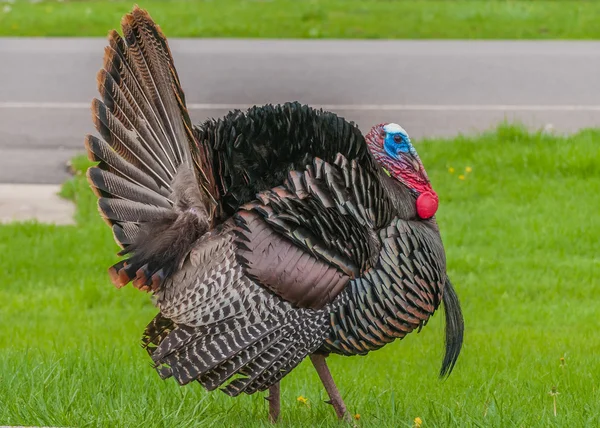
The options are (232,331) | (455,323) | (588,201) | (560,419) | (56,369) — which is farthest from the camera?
(588,201)

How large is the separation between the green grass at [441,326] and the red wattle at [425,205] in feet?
2.44

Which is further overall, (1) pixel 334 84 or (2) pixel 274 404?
(1) pixel 334 84

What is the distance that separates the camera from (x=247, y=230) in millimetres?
3844

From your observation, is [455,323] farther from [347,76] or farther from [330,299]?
[347,76]

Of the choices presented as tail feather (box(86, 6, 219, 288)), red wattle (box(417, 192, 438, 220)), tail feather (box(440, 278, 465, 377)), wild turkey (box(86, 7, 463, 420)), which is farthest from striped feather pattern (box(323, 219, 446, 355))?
tail feather (box(86, 6, 219, 288))

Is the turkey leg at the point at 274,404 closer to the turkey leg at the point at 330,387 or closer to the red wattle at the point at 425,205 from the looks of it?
the turkey leg at the point at 330,387

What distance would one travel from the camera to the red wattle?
412cm

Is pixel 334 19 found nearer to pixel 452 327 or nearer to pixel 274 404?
pixel 452 327

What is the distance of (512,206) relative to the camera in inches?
305

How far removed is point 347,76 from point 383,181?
8898 millimetres

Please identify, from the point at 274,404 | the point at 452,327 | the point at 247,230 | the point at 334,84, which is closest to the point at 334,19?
the point at 334,84

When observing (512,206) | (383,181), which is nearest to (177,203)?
(383,181)

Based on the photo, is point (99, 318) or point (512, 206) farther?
point (512, 206)

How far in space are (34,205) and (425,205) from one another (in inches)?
190
